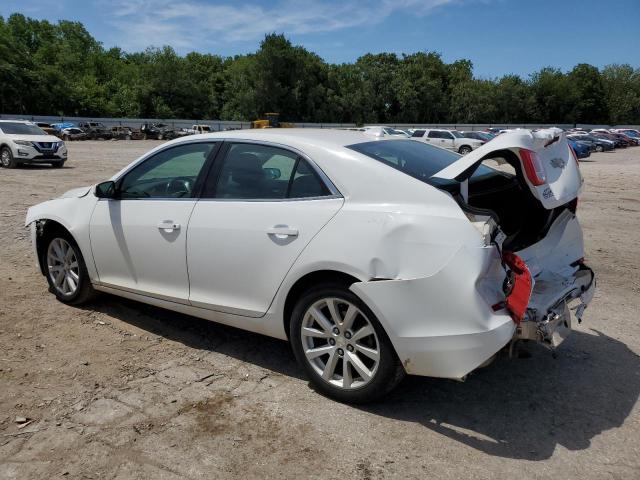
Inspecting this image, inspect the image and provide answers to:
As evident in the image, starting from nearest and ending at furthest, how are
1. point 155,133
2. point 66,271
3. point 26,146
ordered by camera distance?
point 66,271 < point 26,146 < point 155,133

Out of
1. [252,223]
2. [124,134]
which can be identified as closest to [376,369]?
[252,223]

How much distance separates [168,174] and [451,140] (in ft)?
106

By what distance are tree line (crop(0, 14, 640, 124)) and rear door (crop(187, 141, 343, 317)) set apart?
267 feet

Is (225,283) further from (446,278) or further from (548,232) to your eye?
(548,232)

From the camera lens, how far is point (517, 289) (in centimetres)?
298

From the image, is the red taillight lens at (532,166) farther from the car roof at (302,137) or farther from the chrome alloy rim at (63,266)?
the chrome alloy rim at (63,266)

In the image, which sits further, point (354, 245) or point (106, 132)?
point (106, 132)

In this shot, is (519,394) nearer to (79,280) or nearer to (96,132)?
(79,280)

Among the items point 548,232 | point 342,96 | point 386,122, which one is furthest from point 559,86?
point 548,232

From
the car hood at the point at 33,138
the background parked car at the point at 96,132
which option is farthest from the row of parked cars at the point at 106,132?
the car hood at the point at 33,138

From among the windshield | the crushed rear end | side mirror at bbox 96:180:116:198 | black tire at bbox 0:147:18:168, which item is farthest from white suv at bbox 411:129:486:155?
side mirror at bbox 96:180:116:198

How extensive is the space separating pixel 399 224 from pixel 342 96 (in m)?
90.3

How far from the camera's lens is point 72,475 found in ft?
8.86

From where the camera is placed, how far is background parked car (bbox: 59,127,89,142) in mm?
51500
